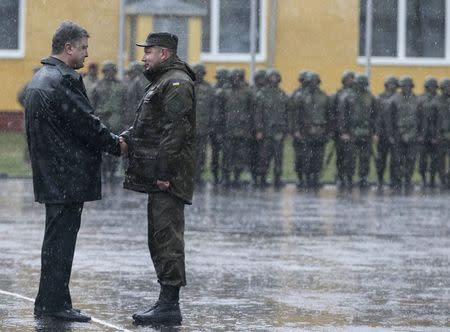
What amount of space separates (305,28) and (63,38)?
3019cm

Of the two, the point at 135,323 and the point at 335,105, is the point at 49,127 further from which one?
the point at 335,105

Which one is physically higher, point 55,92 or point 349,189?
point 55,92

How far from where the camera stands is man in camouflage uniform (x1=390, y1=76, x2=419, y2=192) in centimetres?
2797

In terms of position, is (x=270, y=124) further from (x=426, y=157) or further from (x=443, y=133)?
(x=443, y=133)

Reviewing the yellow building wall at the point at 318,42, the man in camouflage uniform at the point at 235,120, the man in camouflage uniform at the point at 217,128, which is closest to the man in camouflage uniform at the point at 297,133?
the man in camouflage uniform at the point at 235,120

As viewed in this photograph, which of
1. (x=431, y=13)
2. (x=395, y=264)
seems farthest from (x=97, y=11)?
(x=395, y=264)

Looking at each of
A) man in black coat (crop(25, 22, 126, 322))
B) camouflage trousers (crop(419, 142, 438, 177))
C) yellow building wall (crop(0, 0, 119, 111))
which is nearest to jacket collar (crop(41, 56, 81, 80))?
man in black coat (crop(25, 22, 126, 322))

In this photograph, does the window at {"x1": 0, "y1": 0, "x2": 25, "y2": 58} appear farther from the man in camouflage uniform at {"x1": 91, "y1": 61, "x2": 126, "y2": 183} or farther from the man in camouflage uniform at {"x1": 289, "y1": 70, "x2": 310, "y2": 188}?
the man in camouflage uniform at {"x1": 289, "y1": 70, "x2": 310, "y2": 188}

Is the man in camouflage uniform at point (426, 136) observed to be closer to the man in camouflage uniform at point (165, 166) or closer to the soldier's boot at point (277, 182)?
the soldier's boot at point (277, 182)

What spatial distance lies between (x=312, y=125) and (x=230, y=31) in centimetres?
1345

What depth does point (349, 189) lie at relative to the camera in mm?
26359

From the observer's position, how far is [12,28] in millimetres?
41000

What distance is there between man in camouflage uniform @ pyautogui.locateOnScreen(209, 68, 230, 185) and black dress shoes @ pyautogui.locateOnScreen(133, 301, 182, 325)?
16910mm

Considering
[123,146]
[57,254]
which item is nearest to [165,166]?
[123,146]
